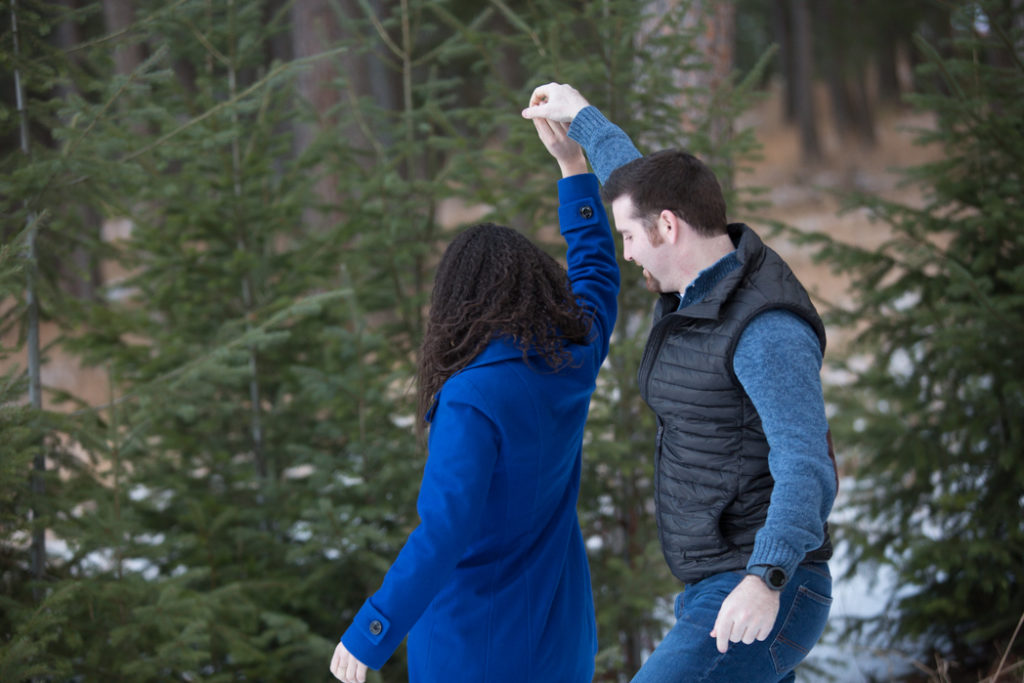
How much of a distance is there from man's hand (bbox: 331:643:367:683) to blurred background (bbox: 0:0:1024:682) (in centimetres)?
179

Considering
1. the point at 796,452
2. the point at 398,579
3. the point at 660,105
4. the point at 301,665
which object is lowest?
the point at 301,665

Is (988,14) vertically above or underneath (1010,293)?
above

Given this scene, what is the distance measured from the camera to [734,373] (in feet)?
6.23

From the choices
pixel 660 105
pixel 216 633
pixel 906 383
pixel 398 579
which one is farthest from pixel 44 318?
pixel 906 383

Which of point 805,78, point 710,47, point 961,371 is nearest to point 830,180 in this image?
point 805,78

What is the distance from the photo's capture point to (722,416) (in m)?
1.96

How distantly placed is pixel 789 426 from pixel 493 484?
2.34ft

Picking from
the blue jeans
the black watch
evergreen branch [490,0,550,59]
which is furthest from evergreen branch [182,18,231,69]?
the black watch

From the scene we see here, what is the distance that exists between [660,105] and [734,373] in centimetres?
302

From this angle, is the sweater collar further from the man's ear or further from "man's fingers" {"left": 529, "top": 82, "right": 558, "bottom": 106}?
"man's fingers" {"left": 529, "top": 82, "right": 558, "bottom": 106}

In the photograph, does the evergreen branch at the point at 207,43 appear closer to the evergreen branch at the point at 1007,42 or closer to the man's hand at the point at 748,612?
the evergreen branch at the point at 1007,42

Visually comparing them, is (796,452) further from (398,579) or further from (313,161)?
(313,161)

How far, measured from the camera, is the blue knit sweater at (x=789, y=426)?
1715mm

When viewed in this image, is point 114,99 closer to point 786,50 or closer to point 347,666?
point 347,666
